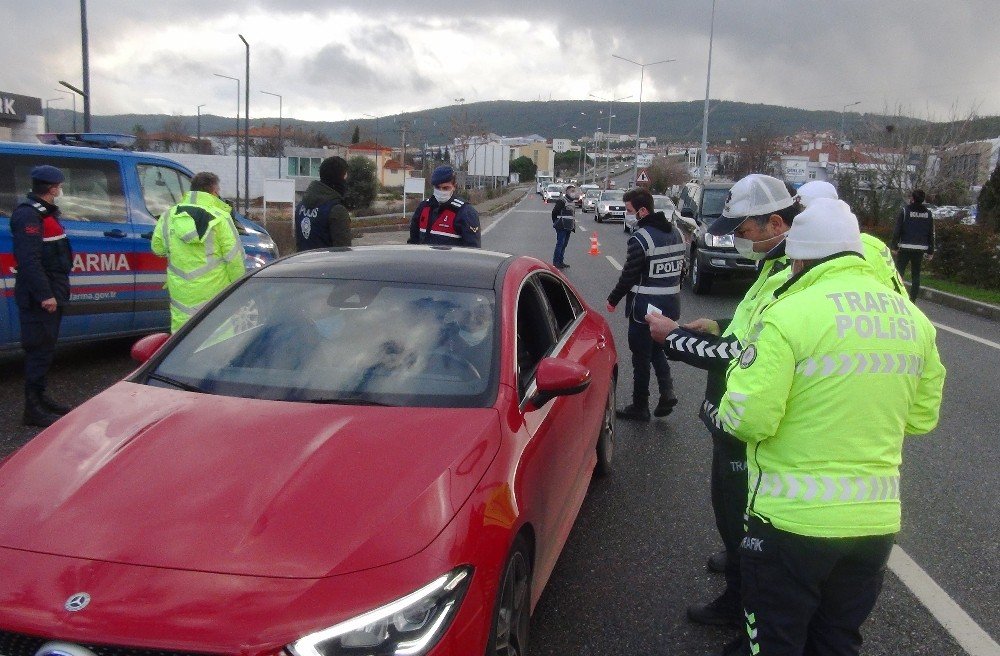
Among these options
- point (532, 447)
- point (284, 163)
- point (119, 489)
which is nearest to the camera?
point (119, 489)

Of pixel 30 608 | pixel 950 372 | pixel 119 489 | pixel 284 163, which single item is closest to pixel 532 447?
pixel 119 489

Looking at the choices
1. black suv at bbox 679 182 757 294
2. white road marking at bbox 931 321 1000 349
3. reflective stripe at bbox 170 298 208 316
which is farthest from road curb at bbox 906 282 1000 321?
reflective stripe at bbox 170 298 208 316

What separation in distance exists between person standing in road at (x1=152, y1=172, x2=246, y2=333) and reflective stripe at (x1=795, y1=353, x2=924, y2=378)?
505cm

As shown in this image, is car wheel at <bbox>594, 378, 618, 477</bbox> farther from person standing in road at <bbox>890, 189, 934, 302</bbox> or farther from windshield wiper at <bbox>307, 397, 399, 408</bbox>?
person standing in road at <bbox>890, 189, 934, 302</bbox>

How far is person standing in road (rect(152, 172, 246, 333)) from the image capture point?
6414mm

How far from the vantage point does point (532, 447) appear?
335 cm

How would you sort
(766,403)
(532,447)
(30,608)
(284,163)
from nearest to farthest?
(30,608)
(766,403)
(532,447)
(284,163)

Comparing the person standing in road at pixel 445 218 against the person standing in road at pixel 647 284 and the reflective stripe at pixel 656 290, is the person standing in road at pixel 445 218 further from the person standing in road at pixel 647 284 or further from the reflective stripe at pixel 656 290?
the reflective stripe at pixel 656 290

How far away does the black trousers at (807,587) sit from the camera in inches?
97.6

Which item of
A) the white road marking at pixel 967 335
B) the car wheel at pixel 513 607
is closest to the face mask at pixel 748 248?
the car wheel at pixel 513 607

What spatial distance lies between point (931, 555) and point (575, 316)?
2.30 metres

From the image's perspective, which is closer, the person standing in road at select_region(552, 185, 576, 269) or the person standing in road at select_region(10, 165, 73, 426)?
the person standing in road at select_region(10, 165, 73, 426)

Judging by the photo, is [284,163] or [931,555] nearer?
[931,555]

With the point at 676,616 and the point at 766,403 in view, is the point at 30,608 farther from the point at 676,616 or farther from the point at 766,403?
the point at 676,616
